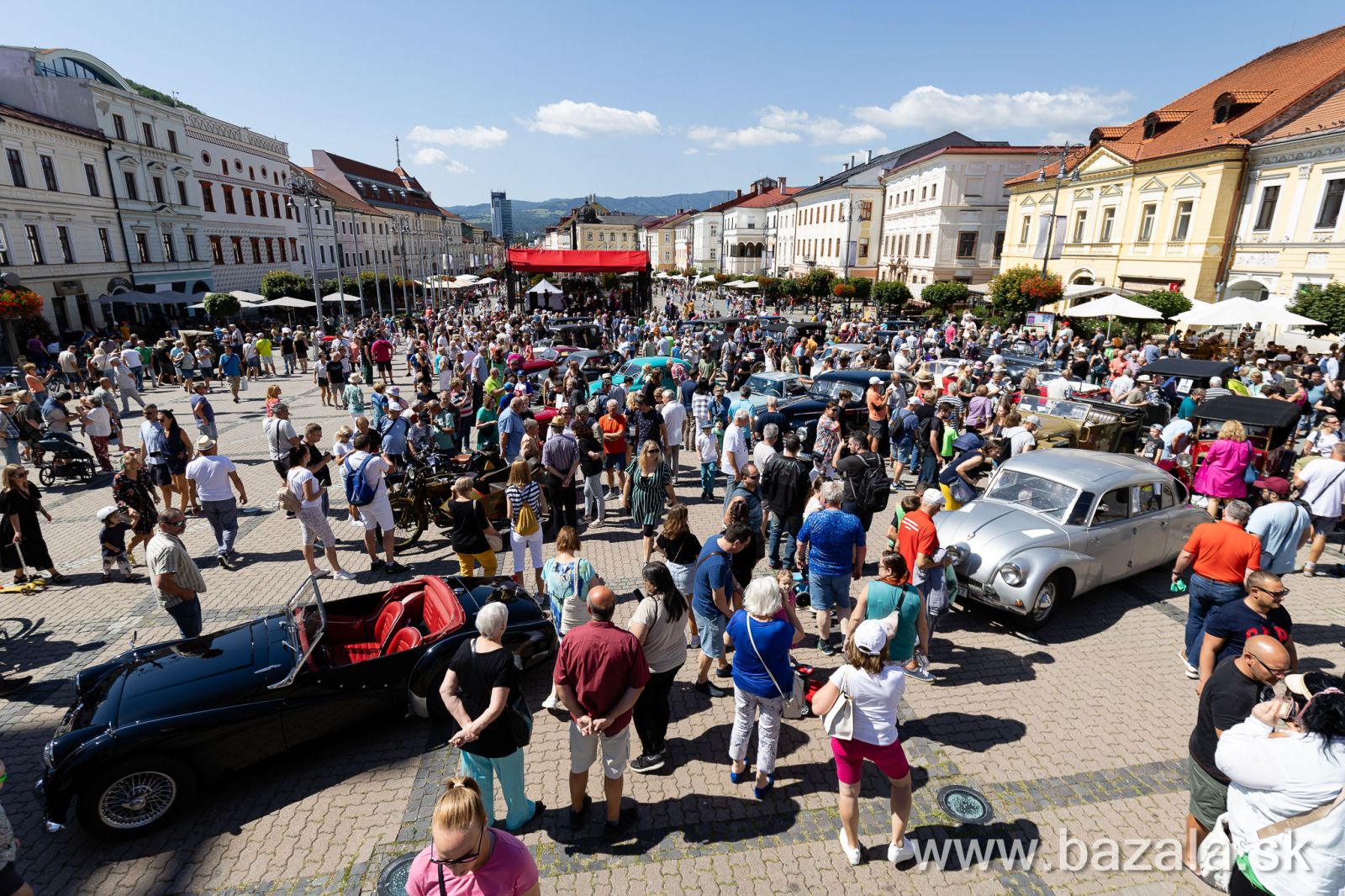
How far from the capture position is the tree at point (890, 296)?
37250mm

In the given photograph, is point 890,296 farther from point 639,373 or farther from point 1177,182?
point 639,373

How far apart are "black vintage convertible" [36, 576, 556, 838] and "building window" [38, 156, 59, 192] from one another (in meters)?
35.6

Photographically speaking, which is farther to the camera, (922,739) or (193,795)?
(922,739)

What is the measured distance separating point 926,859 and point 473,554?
491 centimetres

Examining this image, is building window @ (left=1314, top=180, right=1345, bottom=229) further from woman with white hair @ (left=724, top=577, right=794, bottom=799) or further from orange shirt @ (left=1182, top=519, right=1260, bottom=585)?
woman with white hair @ (left=724, top=577, right=794, bottom=799)

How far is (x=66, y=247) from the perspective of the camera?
30.0 meters

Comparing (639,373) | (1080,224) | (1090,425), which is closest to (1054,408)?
(1090,425)

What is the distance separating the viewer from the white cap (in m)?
3.81

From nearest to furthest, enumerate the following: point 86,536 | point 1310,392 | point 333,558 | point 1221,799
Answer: point 1221,799, point 333,558, point 86,536, point 1310,392

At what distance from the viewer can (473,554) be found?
7.05 meters

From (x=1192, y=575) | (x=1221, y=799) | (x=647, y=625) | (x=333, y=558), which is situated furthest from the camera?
(x=333, y=558)

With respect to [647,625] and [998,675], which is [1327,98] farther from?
[647,625]

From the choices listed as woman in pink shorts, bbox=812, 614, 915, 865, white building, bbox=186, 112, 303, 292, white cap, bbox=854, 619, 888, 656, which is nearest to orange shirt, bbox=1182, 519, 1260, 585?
woman in pink shorts, bbox=812, 614, 915, 865

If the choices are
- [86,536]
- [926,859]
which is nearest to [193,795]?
[926,859]
